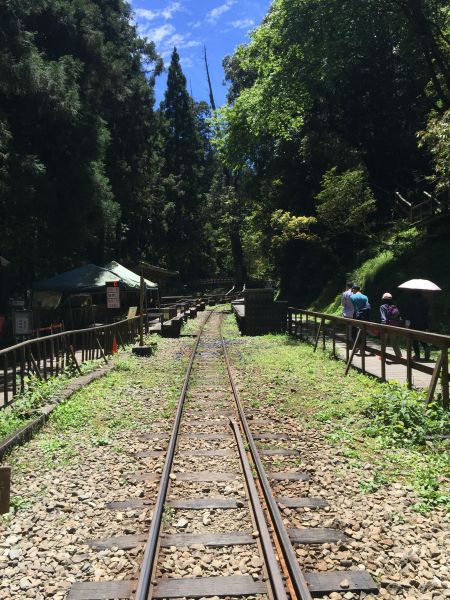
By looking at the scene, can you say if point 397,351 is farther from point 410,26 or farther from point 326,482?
point 410,26

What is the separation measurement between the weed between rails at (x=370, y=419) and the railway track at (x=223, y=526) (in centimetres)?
81

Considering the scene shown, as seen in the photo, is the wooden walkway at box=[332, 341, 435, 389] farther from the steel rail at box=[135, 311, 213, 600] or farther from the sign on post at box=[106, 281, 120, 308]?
the sign on post at box=[106, 281, 120, 308]

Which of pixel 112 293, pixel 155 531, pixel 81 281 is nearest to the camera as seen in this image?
pixel 155 531

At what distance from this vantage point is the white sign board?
13133 mm

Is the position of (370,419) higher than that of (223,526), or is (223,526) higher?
(370,419)

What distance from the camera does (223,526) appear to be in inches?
177

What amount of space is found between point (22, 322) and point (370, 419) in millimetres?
9129

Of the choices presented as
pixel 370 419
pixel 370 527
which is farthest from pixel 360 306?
pixel 370 527

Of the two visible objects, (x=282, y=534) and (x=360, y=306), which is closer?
(x=282, y=534)

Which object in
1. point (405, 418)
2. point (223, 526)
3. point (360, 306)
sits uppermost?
point (360, 306)

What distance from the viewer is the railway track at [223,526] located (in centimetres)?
354

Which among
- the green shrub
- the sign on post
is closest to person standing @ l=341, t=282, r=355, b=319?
the green shrub

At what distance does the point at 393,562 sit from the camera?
151 inches

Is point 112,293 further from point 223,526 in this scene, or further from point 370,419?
point 223,526
